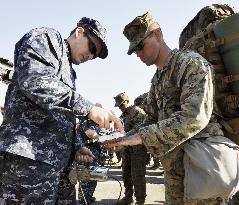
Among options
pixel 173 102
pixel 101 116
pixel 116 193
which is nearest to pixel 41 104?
pixel 101 116

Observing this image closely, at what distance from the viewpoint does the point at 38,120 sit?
2.63 m

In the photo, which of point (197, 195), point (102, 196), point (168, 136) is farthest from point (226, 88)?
point (102, 196)

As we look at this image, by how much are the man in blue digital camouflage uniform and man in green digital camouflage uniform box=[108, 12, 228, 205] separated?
1.15 feet

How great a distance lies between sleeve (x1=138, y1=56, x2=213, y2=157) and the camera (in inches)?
98.8

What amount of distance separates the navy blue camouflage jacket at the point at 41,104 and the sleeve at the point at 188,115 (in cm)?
60

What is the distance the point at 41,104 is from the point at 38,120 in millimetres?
283

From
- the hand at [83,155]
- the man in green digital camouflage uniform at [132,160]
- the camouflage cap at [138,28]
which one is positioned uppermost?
the camouflage cap at [138,28]

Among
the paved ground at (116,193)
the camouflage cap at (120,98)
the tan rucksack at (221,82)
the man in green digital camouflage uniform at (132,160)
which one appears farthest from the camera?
the camouflage cap at (120,98)

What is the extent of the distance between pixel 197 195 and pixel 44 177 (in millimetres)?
1176

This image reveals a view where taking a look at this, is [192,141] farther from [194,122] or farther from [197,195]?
[197,195]

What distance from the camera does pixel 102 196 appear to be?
872 centimetres

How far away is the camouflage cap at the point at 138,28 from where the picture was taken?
10.4ft

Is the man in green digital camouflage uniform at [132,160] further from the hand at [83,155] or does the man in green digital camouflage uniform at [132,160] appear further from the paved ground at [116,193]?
the hand at [83,155]

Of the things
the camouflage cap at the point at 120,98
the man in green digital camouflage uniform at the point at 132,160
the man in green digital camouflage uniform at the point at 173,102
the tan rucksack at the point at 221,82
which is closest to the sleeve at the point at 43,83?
the man in green digital camouflage uniform at the point at 173,102
